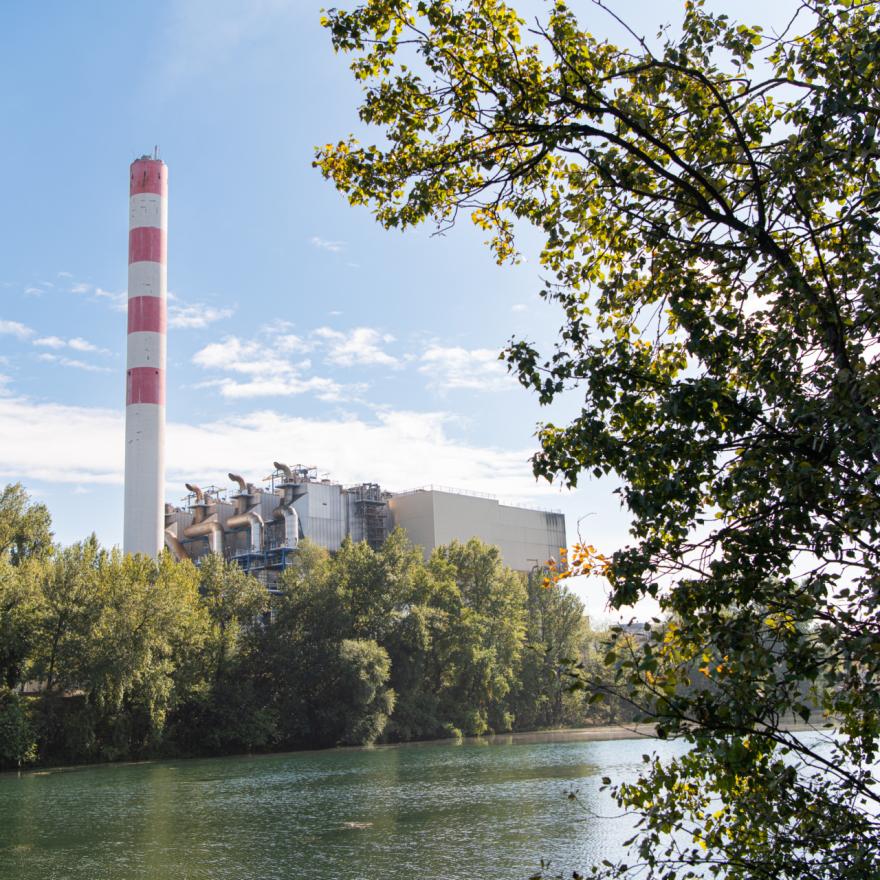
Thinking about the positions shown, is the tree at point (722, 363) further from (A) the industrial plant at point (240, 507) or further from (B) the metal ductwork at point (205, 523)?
(B) the metal ductwork at point (205, 523)

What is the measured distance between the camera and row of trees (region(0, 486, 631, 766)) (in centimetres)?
4172

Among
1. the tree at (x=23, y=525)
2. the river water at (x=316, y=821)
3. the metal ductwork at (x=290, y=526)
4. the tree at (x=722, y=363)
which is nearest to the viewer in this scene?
the tree at (x=722, y=363)

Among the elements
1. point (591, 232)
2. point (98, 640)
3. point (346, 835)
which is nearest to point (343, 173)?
point (591, 232)

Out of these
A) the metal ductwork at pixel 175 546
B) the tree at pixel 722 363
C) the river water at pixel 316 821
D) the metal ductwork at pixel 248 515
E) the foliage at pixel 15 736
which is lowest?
the river water at pixel 316 821

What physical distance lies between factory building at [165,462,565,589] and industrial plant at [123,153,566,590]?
76 millimetres

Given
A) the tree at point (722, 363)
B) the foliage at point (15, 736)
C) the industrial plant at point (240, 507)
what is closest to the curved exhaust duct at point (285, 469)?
the industrial plant at point (240, 507)

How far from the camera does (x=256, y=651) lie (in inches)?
2064

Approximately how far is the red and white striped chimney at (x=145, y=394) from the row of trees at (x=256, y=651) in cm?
429

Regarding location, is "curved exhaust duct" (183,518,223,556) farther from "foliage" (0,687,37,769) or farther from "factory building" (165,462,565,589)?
"foliage" (0,687,37,769)

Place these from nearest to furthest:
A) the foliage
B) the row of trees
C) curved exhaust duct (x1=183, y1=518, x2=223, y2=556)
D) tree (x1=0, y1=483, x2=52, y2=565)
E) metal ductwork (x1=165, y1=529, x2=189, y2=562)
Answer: the foliage
the row of trees
tree (x1=0, y1=483, x2=52, y2=565)
curved exhaust duct (x1=183, y1=518, x2=223, y2=556)
metal ductwork (x1=165, y1=529, x2=189, y2=562)

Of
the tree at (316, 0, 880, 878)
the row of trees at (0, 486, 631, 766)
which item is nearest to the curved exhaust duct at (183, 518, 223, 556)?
the row of trees at (0, 486, 631, 766)

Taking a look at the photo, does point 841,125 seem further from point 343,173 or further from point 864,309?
point 343,173

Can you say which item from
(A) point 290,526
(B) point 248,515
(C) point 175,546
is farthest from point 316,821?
(C) point 175,546

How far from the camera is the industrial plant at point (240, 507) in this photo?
178 feet
